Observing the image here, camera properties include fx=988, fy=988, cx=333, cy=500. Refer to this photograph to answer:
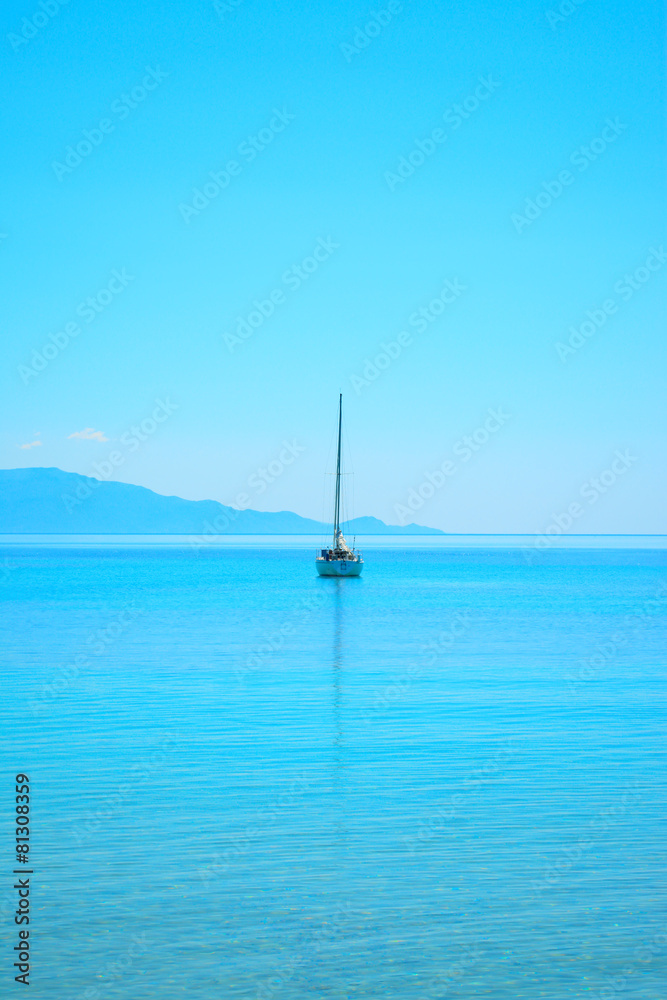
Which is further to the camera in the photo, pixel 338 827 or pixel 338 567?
pixel 338 567

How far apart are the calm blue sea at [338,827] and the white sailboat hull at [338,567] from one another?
54.8m

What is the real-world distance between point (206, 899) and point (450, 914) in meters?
2.61

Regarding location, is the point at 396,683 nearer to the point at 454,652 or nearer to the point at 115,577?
the point at 454,652

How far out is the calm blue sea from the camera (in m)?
9.21

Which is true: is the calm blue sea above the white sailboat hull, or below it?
below

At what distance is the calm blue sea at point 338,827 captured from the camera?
9.21 metres

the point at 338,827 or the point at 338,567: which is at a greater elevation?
the point at 338,567

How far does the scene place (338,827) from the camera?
13289mm

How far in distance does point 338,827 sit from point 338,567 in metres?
74.1

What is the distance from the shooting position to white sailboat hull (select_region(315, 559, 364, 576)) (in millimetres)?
87250

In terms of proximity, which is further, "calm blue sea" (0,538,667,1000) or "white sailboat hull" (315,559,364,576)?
"white sailboat hull" (315,559,364,576)

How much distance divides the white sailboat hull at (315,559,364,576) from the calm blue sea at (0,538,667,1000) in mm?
54845

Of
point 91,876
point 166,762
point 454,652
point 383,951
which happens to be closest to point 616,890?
point 383,951

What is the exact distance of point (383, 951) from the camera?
9445 millimetres
